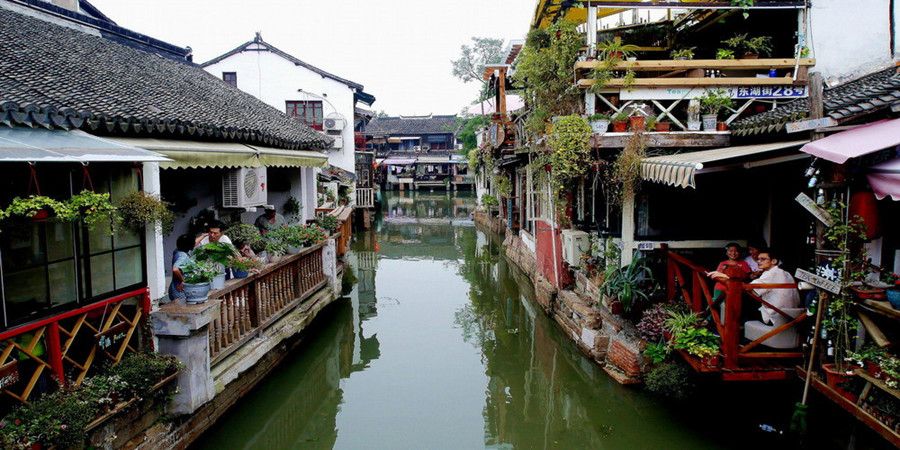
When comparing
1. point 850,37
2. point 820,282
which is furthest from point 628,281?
point 850,37

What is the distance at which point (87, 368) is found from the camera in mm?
4312

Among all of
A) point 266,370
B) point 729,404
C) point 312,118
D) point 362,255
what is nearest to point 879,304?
point 729,404

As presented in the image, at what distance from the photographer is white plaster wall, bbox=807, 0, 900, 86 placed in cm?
805

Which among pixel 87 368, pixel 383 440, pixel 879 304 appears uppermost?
pixel 879 304

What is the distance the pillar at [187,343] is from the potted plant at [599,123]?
5122 mm

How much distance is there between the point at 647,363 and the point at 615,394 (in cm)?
60

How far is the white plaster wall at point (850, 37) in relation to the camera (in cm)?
805

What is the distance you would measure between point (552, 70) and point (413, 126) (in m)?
41.4

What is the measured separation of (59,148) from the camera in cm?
406

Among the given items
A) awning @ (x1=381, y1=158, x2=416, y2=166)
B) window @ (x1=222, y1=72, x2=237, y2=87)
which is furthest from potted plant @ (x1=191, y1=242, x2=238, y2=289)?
awning @ (x1=381, y1=158, x2=416, y2=166)

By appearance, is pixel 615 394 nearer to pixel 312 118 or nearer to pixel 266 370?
pixel 266 370

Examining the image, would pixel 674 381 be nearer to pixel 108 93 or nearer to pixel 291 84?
pixel 108 93

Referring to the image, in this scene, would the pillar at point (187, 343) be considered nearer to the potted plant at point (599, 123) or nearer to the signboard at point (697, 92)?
the potted plant at point (599, 123)

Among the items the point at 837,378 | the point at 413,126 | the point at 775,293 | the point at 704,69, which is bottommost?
the point at 837,378
